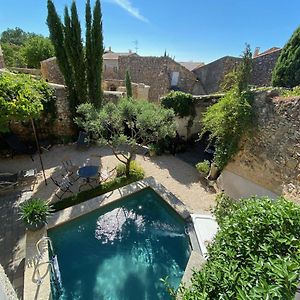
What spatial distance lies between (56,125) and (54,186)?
5.93 m

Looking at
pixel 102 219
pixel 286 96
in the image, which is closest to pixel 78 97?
pixel 102 219

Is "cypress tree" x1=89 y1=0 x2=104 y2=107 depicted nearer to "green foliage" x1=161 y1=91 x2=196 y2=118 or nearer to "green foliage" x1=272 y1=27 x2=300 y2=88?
"green foliage" x1=161 y1=91 x2=196 y2=118

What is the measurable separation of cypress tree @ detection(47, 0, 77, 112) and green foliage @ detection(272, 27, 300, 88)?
13.2 metres

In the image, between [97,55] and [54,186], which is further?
[97,55]

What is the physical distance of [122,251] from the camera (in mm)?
7148

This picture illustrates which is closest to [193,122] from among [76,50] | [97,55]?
[97,55]

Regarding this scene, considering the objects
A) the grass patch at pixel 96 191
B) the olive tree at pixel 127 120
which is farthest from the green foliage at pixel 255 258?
the grass patch at pixel 96 191

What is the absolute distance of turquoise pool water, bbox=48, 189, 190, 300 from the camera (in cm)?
595

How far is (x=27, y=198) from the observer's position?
9.27 meters

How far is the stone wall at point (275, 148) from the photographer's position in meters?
7.10

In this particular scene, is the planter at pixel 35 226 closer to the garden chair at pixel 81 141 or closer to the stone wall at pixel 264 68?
the garden chair at pixel 81 141

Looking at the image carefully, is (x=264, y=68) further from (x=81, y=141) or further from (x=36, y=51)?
(x=36, y=51)

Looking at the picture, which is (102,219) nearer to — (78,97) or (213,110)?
(213,110)

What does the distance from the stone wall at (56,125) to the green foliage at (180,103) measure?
6.74 m
